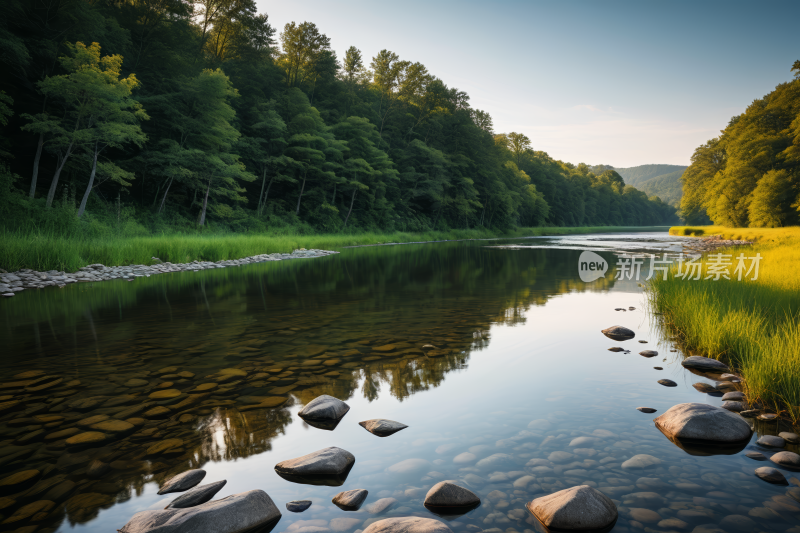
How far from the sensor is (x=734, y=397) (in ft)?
15.1

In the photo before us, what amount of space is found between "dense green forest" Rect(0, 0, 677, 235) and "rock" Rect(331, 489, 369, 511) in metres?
20.4

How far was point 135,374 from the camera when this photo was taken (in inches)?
207

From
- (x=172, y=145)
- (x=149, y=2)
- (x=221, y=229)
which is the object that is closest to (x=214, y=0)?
(x=149, y=2)

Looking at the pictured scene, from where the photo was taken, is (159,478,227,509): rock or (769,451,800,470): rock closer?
(159,478,227,509): rock

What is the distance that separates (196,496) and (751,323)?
703cm

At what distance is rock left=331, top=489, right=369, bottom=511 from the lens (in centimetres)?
278

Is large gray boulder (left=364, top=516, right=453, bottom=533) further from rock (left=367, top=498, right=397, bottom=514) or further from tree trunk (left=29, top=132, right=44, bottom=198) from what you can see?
tree trunk (left=29, top=132, right=44, bottom=198)

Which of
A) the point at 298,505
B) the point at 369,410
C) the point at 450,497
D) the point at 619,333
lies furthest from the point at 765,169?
the point at 298,505

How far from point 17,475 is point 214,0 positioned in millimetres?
50593

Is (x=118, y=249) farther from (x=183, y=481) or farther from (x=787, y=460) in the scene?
(x=787, y=460)

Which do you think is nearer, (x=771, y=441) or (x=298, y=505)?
(x=298, y=505)

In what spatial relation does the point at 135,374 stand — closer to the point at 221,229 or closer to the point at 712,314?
the point at 712,314

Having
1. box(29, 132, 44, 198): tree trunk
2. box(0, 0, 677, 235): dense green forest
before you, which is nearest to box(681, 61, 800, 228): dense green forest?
box(0, 0, 677, 235): dense green forest

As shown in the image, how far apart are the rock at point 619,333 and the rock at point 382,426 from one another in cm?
510
